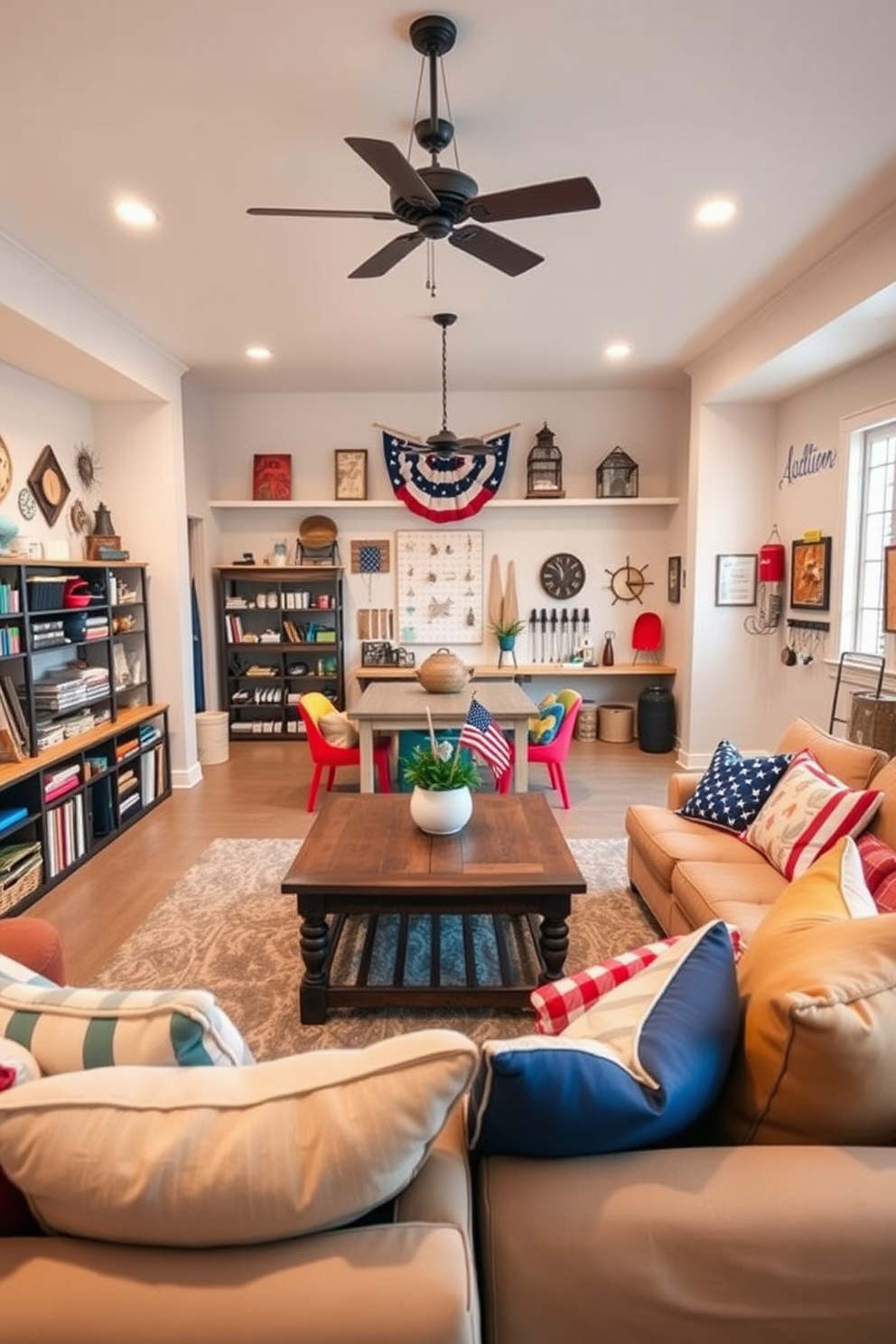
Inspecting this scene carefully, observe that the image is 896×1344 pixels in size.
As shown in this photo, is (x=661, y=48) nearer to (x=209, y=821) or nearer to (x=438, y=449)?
(x=438, y=449)

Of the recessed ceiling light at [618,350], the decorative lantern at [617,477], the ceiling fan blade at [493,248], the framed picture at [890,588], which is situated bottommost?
the framed picture at [890,588]

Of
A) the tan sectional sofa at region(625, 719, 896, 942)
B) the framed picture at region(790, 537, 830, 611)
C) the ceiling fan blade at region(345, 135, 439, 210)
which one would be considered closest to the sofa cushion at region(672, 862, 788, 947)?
the tan sectional sofa at region(625, 719, 896, 942)

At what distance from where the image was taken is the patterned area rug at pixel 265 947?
2.44 meters

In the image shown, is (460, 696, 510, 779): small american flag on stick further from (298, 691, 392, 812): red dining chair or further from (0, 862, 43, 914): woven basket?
(0, 862, 43, 914): woven basket

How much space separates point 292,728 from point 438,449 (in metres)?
3.09

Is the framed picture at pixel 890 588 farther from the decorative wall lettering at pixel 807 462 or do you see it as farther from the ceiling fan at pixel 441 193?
the ceiling fan at pixel 441 193

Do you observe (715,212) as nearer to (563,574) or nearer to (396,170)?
(396,170)

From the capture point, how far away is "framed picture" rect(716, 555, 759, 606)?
556 cm

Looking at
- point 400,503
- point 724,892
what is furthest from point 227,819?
point 400,503

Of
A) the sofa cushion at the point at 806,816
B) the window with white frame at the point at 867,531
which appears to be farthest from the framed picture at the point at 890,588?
the sofa cushion at the point at 806,816

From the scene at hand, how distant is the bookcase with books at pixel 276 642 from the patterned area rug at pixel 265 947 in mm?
2844

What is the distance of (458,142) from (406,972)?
314 cm

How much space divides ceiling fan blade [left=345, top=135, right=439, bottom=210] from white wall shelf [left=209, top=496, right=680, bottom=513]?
14.2 feet

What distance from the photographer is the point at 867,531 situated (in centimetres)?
448
